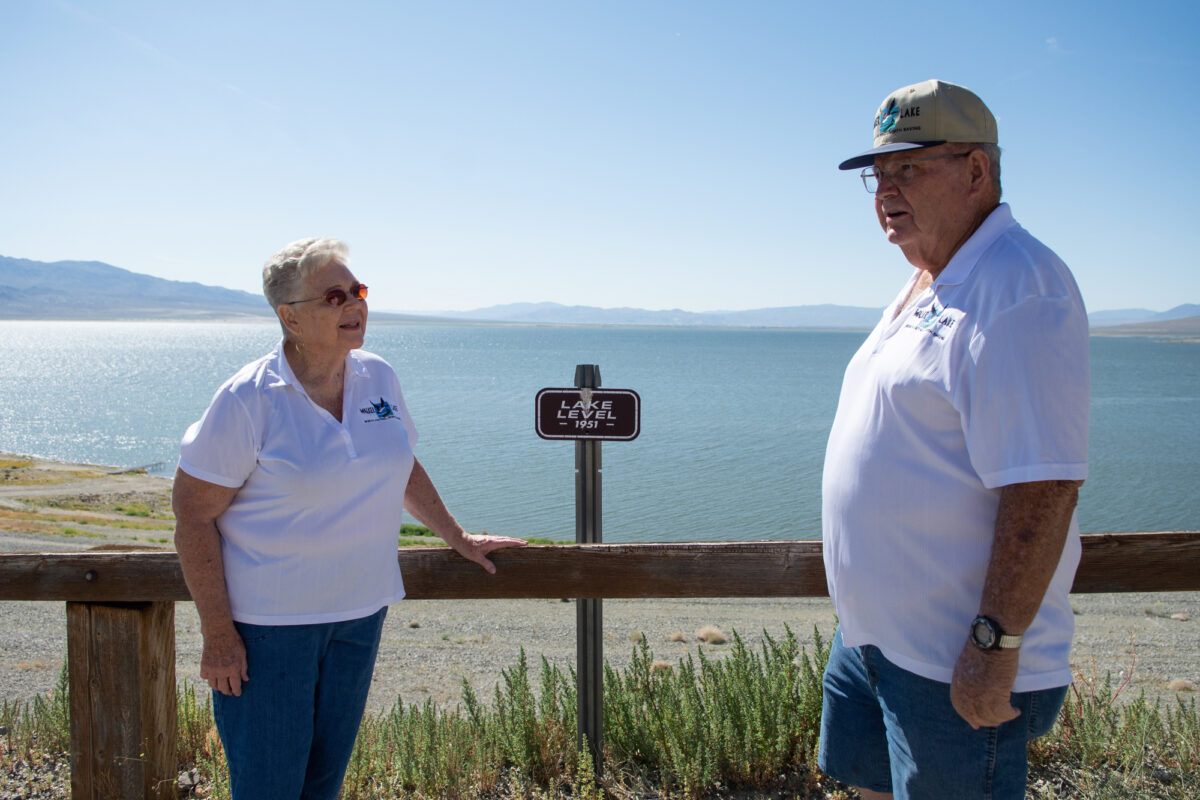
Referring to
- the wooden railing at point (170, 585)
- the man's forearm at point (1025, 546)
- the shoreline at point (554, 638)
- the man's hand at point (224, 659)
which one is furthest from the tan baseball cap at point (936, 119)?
the shoreline at point (554, 638)

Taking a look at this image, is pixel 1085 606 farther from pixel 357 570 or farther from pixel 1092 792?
pixel 357 570

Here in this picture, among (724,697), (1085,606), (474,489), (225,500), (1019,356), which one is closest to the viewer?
(1019,356)

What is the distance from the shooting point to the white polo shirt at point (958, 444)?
1563 millimetres

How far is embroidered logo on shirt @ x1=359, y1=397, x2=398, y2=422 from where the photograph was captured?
2.28m

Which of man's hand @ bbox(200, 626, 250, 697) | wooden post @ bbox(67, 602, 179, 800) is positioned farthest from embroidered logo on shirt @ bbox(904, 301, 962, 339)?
wooden post @ bbox(67, 602, 179, 800)

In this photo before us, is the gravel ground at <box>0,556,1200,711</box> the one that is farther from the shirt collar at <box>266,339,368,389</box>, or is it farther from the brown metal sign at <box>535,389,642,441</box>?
the shirt collar at <box>266,339,368,389</box>

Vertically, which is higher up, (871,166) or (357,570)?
(871,166)

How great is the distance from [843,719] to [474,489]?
1004 inches

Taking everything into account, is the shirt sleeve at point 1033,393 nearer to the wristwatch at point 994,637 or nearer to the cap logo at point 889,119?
the wristwatch at point 994,637

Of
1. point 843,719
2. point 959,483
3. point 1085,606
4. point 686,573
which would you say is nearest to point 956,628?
point 959,483

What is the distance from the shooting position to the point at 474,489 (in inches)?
1069

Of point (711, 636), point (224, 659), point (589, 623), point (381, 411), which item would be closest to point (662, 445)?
point (711, 636)

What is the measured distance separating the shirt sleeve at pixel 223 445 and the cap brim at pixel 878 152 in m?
1.54

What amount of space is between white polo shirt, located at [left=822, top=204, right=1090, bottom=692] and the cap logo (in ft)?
0.95
